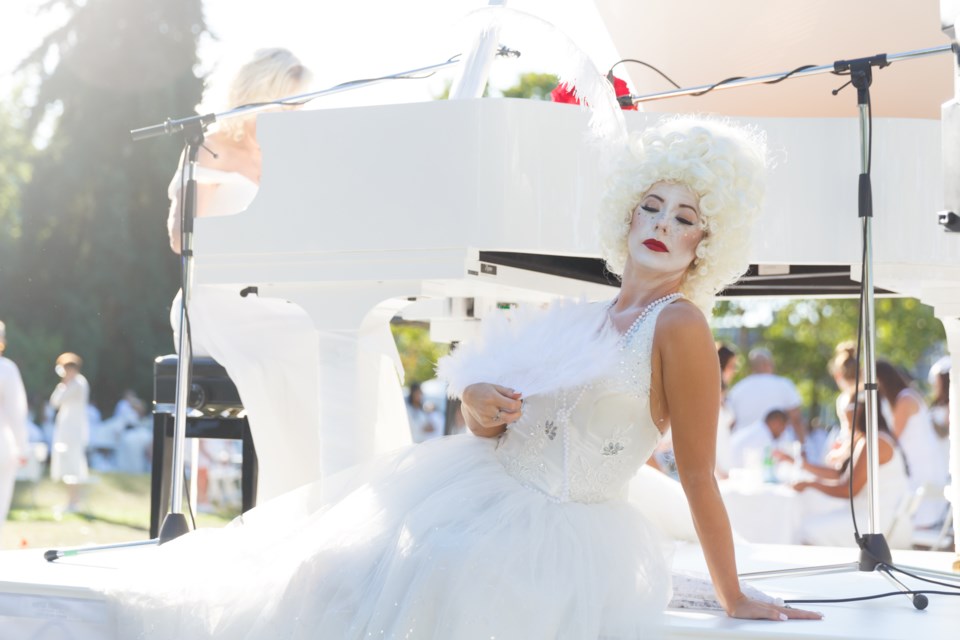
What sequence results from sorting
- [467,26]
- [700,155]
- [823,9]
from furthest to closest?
[823,9]
[467,26]
[700,155]

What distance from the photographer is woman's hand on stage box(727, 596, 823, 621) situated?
7.41 feet

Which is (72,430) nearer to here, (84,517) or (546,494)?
(84,517)

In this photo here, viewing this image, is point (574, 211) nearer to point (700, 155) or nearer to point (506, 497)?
point (700, 155)

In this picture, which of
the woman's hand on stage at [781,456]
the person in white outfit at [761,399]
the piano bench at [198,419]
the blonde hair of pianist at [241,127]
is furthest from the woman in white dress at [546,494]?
the person in white outfit at [761,399]

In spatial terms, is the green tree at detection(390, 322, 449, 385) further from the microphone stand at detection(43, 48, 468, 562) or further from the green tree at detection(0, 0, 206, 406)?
the microphone stand at detection(43, 48, 468, 562)

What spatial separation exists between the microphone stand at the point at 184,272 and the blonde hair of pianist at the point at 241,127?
0.55 m

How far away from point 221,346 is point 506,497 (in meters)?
2.13

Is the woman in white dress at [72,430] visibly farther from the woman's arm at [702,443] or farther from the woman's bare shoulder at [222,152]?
the woman's arm at [702,443]

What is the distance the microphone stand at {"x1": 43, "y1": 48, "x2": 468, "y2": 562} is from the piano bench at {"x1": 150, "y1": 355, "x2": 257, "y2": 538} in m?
0.71

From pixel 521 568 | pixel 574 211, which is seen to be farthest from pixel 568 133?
pixel 521 568

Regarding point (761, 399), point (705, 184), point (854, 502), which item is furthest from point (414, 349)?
point (705, 184)

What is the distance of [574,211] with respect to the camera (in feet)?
11.0

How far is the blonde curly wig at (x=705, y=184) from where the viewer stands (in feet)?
8.20

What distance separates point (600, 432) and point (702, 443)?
9.5 inches
